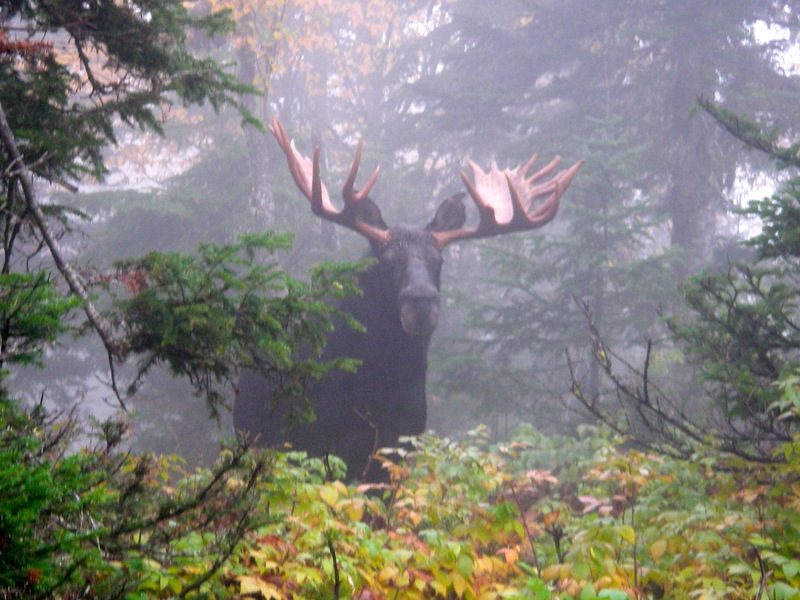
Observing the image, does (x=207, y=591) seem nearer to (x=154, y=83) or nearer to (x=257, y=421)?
(x=154, y=83)

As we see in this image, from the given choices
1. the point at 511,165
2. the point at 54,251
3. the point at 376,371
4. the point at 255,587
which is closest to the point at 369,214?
the point at 376,371

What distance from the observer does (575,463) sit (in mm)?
6246

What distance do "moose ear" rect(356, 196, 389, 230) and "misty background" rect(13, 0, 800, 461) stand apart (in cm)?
286

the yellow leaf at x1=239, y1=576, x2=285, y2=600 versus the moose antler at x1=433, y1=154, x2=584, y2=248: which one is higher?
the moose antler at x1=433, y1=154, x2=584, y2=248

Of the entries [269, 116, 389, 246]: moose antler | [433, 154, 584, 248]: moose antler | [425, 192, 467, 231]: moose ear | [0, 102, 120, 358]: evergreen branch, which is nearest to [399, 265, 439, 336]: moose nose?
[269, 116, 389, 246]: moose antler

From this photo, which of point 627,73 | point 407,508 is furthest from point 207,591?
point 627,73

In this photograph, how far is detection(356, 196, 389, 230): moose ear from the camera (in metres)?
6.46

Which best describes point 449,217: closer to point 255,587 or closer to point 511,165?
point 255,587

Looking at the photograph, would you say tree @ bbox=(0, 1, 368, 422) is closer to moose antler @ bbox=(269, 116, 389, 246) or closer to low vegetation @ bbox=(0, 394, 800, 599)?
low vegetation @ bbox=(0, 394, 800, 599)

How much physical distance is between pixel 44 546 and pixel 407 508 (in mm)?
2828

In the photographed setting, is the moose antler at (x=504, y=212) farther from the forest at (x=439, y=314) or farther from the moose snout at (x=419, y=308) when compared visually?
the moose snout at (x=419, y=308)

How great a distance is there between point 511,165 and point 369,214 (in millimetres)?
8012

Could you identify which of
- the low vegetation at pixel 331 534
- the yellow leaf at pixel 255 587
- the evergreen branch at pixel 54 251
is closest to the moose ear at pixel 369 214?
the low vegetation at pixel 331 534

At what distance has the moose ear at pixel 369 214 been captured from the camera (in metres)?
6.46
